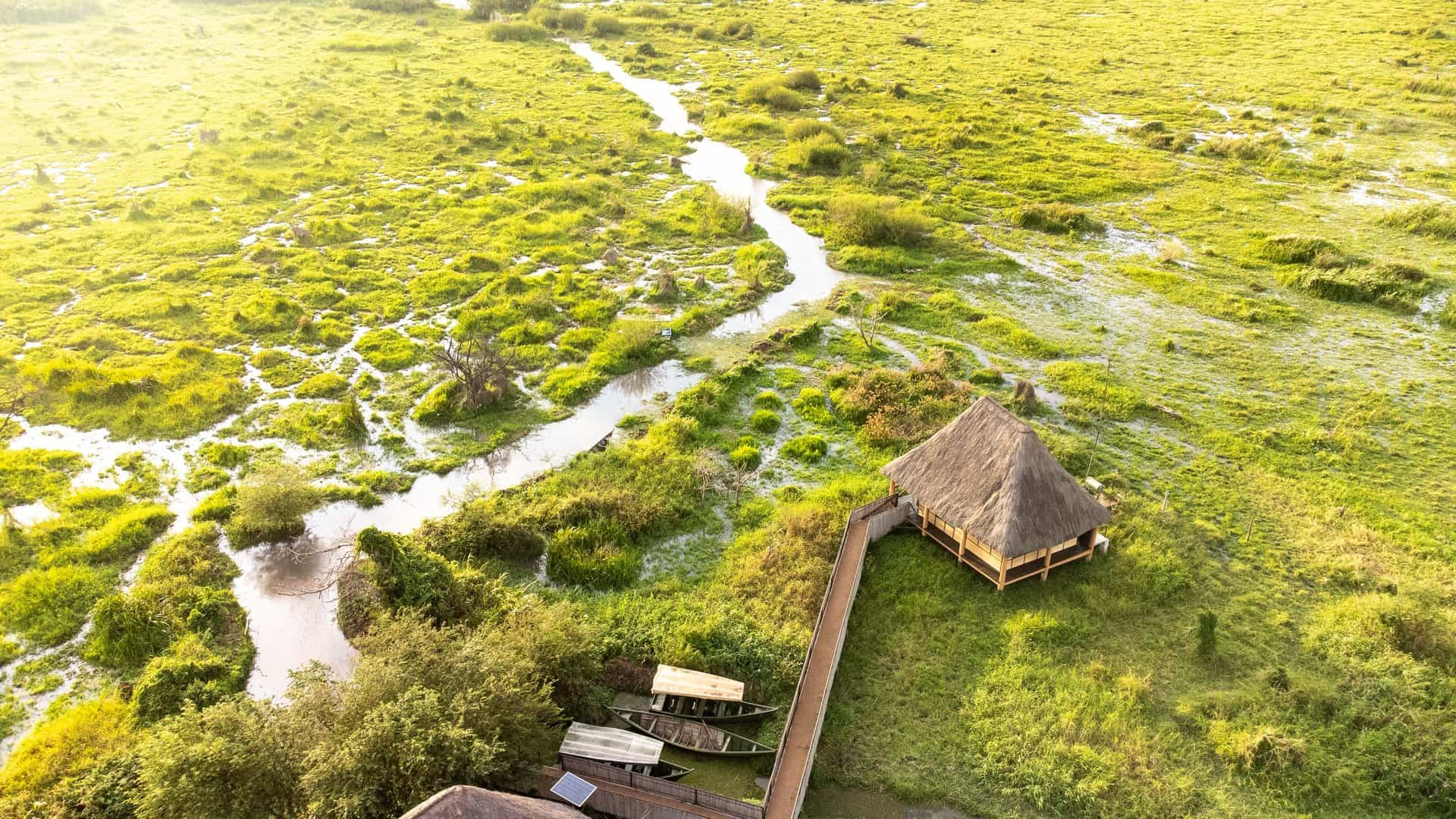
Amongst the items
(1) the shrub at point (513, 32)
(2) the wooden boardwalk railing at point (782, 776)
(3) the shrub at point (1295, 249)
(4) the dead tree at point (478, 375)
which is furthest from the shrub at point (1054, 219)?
(1) the shrub at point (513, 32)

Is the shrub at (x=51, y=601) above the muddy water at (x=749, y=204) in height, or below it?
below

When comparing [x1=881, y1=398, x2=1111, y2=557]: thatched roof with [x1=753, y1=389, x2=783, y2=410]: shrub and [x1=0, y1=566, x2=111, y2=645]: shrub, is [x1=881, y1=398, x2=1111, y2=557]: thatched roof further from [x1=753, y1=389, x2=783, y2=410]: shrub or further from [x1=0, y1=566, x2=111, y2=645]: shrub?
[x1=0, y1=566, x2=111, y2=645]: shrub

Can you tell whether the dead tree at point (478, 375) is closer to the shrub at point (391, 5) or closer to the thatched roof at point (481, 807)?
the thatched roof at point (481, 807)

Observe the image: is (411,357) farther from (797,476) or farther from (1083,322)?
(1083,322)

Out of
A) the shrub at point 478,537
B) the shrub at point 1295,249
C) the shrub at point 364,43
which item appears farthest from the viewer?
the shrub at point 364,43

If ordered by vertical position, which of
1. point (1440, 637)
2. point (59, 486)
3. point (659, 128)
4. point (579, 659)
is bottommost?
point (59, 486)

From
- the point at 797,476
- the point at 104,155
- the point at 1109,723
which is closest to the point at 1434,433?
the point at 1109,723

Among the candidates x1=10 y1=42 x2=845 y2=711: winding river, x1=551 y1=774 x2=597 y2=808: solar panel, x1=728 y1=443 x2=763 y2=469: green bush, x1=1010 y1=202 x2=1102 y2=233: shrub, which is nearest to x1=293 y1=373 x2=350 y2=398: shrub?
x1=10 y1=42 x2=845 y2=711: winding river
